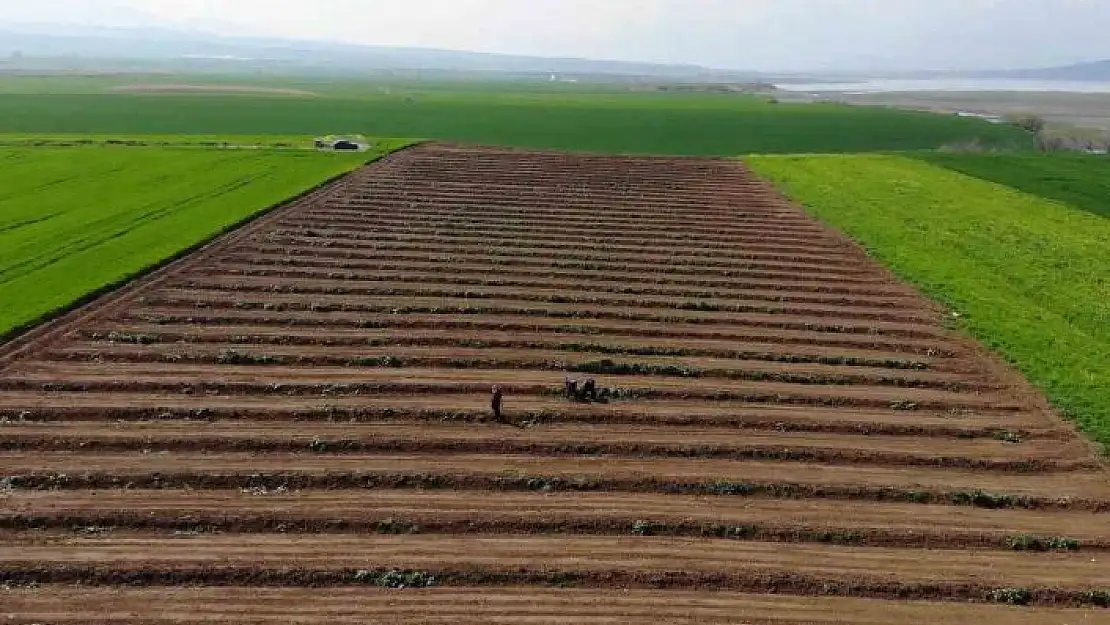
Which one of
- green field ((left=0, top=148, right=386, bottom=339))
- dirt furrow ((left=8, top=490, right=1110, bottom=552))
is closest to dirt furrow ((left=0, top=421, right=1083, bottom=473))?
dirt furrow ((left=8, top=490, right=1110, bottom=552))

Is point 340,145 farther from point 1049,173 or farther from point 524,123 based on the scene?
point 1049,173

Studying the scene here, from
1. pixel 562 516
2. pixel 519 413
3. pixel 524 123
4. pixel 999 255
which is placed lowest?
pixel 562 516

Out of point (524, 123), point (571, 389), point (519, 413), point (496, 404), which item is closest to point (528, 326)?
point (571, 389)

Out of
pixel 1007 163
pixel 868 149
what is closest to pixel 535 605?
pixel 1007 163

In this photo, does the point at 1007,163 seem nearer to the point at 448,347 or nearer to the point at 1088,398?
the point at 1088,398

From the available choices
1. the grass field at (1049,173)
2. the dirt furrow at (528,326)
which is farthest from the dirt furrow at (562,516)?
the grass field at (1049,173)

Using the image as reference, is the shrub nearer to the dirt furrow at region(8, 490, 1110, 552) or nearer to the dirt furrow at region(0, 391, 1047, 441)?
the dirt furrow at region(8, 490, 1110, 552)
